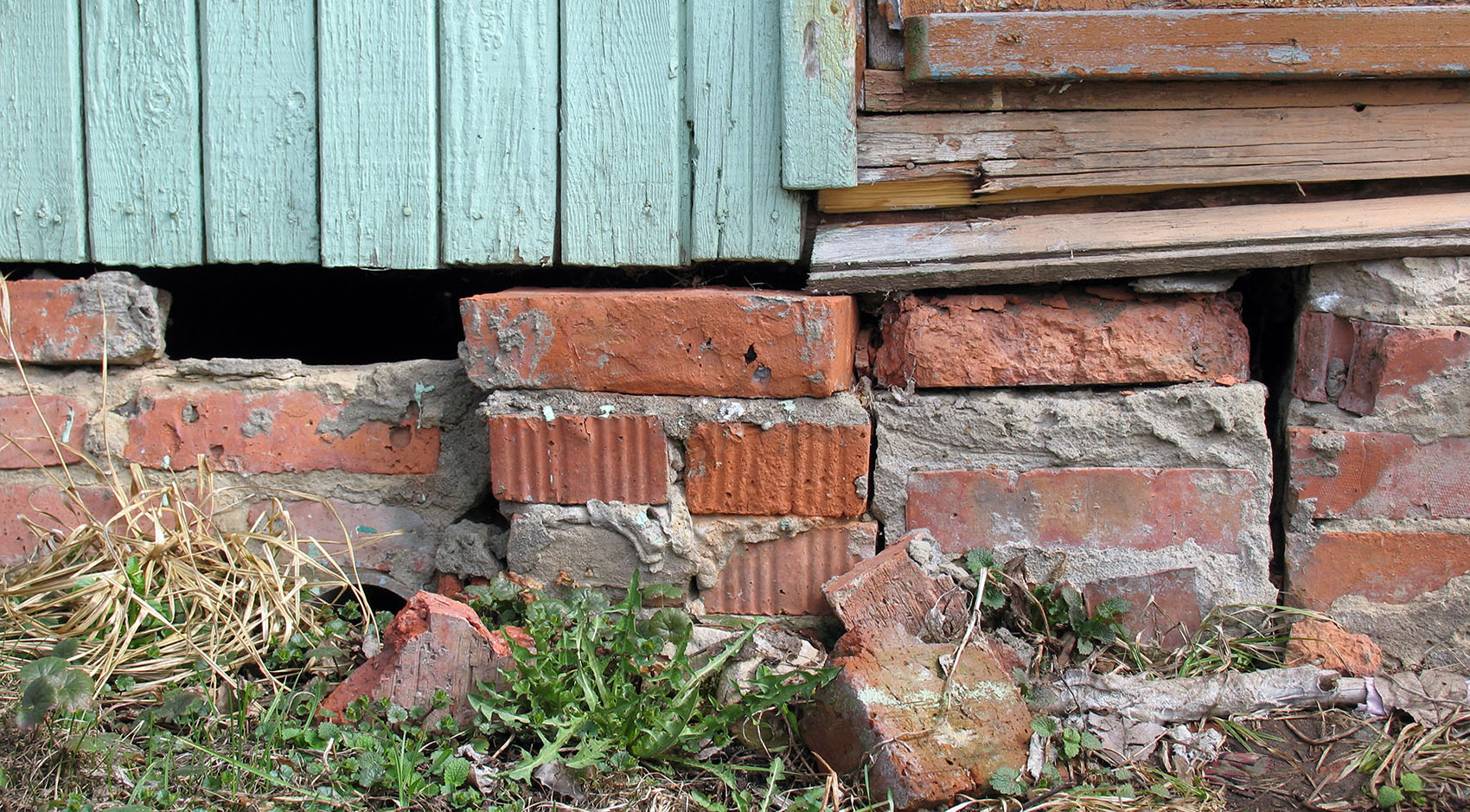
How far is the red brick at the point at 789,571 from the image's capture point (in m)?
1.85

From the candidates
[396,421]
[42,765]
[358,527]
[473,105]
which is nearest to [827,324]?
[473,105]

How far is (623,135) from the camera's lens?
180cm

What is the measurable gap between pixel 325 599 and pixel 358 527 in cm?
16

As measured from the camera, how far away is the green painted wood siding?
178 centimetres

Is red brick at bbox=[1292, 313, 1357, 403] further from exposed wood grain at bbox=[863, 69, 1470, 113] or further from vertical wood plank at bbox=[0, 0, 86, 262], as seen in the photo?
vertical wood plank at bbox=[0, 0, 86, 262]

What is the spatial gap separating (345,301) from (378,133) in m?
1.21

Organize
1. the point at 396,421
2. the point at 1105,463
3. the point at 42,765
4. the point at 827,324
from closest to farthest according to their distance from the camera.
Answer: the point at 42,765, the point at 827,324, the point at 1105,463, the point at 396,421

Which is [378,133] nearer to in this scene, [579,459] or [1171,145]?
[579,459]

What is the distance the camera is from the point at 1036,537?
6.14 feet

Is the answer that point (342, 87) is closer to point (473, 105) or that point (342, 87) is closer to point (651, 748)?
point (473, 105)

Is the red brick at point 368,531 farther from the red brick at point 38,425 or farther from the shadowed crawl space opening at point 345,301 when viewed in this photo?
the shadowed crawl space opening at point 345,301

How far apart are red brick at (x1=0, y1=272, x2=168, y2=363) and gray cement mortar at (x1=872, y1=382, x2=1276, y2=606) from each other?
1.46m

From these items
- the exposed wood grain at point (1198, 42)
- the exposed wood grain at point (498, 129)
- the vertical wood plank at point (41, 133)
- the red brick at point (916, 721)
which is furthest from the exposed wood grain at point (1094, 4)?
the vertical wood plank at point (41, 133)

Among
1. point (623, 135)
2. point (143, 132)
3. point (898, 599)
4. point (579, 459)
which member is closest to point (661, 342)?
point (579, 459)
